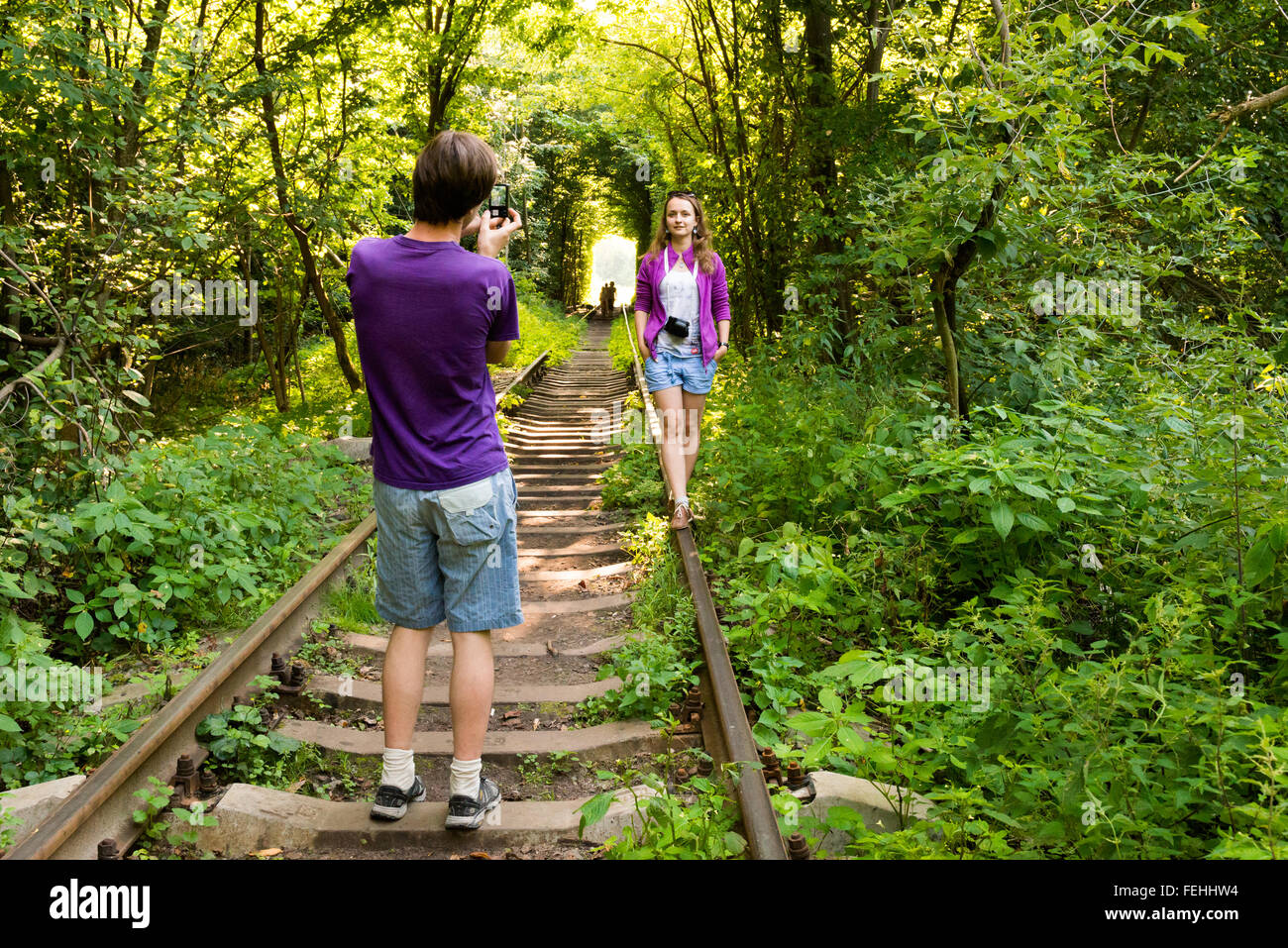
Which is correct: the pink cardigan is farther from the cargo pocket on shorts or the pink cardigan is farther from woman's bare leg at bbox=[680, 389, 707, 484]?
the cargo pocket on shorts

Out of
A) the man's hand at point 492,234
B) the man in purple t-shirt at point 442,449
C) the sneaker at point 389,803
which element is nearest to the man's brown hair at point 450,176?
the man in purple t-shirt at point 442,449

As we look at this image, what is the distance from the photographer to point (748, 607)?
4.45 m

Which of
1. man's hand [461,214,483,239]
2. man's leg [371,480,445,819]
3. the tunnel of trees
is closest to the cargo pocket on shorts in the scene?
man's leg [371,480,445,819]

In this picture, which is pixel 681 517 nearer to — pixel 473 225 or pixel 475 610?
pixel 475 610

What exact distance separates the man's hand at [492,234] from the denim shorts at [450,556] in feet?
2.52

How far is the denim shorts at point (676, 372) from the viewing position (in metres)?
5.77

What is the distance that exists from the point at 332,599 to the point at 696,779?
2.70 m

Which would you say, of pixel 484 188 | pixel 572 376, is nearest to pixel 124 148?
pixel 484 188

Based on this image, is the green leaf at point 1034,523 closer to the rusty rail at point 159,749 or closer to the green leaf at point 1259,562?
the green leaf at point 1259,562

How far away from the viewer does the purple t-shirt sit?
273 cm

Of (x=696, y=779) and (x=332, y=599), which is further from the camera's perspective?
(x=332, y=599)

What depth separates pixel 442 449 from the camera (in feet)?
9.32

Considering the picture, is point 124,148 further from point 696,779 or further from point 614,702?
point 696,779

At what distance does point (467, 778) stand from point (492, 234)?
1838mm
